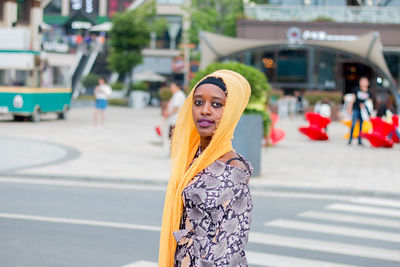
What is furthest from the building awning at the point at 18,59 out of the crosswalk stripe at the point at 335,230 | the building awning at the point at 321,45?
the crosswalk stripe at the point at 335,230

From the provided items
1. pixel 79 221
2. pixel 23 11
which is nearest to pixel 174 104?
pixel 79 221

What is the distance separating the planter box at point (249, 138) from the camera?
42.2 feet

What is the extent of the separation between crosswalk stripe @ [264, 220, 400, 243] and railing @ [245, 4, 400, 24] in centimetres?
3512

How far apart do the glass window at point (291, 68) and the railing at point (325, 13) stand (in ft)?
10.2

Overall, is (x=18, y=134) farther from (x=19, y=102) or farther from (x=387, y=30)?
(x=387, y=30)

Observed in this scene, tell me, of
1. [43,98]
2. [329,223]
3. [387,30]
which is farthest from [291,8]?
[329,223]

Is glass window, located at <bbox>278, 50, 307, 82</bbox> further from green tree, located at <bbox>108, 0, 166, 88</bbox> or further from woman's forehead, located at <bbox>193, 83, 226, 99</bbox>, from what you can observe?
woman's forehead, located at <bbox>193, 83, 226, 99</bbox>

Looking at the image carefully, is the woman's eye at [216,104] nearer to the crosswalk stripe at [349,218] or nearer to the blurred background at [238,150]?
the blurred background at [238,150]

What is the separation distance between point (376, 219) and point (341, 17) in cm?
3514

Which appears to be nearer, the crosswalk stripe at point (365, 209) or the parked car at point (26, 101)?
the crosswalk stripe at point (365, 209)

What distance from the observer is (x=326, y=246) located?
7.94m

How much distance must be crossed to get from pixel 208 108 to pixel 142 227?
18.7ft

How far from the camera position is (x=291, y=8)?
144 ft

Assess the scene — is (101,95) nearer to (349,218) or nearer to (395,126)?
(395,126)
